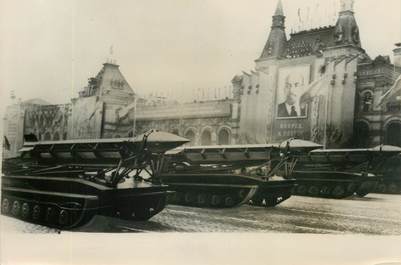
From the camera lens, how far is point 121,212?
4.20 metres

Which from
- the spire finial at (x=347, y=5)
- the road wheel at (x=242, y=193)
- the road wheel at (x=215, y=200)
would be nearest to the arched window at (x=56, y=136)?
the road wheel at (x=215, y=200)

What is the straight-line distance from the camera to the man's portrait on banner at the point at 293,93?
14.1 feet

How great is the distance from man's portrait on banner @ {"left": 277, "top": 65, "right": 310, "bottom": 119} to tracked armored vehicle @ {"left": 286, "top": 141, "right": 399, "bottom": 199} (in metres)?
0.37

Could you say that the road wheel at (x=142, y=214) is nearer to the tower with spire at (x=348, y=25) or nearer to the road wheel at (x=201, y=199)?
the road wheel at (x=201, y=199)

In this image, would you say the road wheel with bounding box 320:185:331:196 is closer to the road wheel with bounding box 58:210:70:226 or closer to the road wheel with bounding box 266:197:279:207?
the road wheel with bounding box 266:197:279:207

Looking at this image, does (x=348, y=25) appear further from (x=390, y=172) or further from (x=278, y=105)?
(x=390, y=172)

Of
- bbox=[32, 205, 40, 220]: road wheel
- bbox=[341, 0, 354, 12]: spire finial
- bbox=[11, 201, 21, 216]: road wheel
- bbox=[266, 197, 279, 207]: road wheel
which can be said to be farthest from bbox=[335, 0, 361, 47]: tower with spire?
bbox=[11, 201, 21, 216]: road wheel

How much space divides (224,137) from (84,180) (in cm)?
125

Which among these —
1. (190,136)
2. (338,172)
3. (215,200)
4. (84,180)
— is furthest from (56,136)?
(338,172)

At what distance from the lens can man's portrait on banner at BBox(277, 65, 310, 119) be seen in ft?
14.1

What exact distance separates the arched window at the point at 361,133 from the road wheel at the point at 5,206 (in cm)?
299

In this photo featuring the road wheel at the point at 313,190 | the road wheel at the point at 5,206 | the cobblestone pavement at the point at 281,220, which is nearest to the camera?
the cobblestone pavement at the point at 281,220

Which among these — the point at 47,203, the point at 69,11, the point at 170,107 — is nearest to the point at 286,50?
the point at 170,107

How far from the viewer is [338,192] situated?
4387mm
